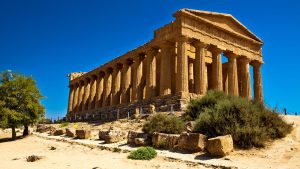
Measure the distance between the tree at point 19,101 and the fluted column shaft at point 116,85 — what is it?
12937 mm

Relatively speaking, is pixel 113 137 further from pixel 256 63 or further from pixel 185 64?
pixel 256 63

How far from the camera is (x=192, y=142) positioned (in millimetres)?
11062

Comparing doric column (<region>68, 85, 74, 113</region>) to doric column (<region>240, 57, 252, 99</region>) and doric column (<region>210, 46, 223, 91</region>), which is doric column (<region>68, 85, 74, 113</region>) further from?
doric column (<region>240, 57, 252, 99</region>)

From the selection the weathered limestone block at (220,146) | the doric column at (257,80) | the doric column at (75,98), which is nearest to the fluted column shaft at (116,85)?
the doric column at (75,98)

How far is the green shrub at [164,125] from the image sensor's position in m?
14.0

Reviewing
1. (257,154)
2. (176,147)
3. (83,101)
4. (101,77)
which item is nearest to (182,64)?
(176,147)

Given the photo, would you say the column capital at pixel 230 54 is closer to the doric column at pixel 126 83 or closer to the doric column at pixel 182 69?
the doric column at pixel 182 69

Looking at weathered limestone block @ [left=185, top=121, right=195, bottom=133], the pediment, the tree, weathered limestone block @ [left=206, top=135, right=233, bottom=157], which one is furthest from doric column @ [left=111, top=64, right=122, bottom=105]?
weathered limestone block @ [left=206, top=135, right=233, bottom=157]

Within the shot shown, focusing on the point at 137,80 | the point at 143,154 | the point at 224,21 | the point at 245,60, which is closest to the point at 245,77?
the point at 245,60

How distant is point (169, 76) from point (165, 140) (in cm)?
1739

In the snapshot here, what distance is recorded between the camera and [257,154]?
986cm

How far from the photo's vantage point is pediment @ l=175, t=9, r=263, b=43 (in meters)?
29.6

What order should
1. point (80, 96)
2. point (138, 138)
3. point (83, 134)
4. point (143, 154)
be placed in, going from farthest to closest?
1. point (80, 96)
2. point (83, 134)
3. point (138, 138)
4. point (143, 154)

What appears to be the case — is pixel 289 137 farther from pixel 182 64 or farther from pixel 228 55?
pixel 228 55
